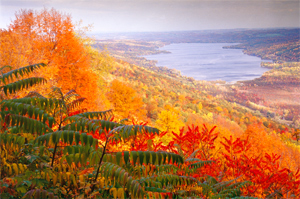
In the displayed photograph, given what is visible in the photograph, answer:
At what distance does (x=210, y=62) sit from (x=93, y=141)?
428ft

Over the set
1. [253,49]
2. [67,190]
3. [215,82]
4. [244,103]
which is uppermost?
[253,49]

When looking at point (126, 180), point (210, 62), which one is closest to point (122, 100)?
point (126, 180)

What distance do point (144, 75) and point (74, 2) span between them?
203ft

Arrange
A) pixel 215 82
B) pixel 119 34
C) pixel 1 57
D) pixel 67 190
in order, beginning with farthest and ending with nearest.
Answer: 1. pixel 215 82
2. pixel 119 34
3. pixel 1 57
4. pixel 67 190

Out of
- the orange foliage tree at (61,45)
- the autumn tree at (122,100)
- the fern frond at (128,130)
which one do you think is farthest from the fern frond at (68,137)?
the autumn tree at (122,100)

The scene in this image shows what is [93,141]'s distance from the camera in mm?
2254

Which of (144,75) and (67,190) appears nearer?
(67,190)

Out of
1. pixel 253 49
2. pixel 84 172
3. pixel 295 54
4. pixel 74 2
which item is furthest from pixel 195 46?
pixel 84 172

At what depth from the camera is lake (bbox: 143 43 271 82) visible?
11188cm

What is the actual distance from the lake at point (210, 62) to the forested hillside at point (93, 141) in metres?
62.6

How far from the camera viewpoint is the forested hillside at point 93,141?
7.86 ft

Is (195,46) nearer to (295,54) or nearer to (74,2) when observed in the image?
(295,54)

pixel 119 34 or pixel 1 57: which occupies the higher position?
pixel 119 34

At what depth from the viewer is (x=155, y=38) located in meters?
104
